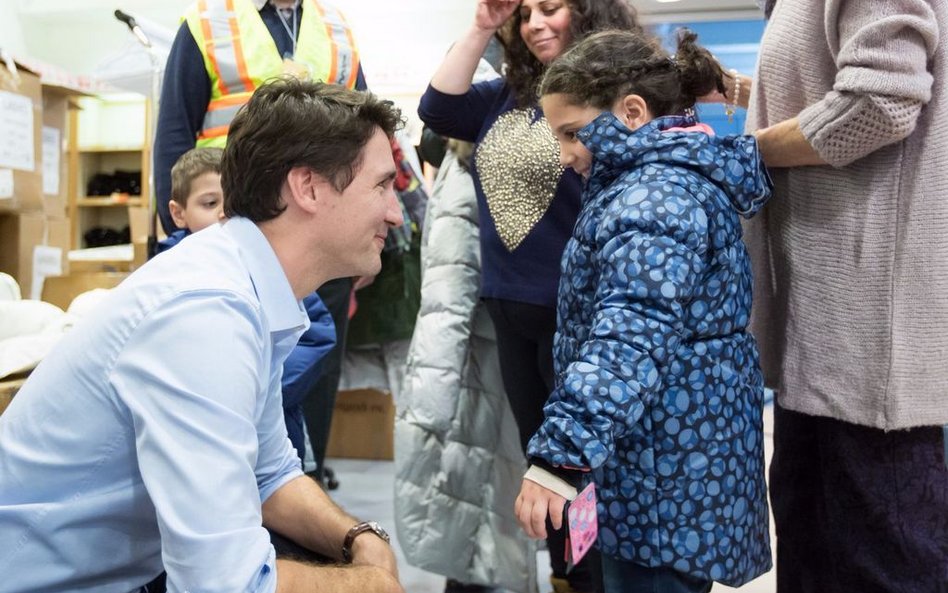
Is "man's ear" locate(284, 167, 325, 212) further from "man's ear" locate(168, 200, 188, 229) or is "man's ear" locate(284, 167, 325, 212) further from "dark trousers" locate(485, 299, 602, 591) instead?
"man's ear" locate(168, 200, 188, 229)

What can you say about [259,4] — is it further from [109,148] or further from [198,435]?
[109,148]

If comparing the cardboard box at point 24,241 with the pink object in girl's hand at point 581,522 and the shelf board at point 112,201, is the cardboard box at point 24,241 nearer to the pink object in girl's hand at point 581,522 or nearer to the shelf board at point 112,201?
the pink object in girl's hand at point 581,522

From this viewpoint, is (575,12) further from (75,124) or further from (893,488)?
(75,124)

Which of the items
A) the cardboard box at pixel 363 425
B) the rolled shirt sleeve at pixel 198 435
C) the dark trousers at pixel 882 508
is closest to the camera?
the rolled shirt sleeve at pixel 198 435

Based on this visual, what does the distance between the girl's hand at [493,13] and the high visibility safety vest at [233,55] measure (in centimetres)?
37

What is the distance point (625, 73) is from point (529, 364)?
715 millimetres

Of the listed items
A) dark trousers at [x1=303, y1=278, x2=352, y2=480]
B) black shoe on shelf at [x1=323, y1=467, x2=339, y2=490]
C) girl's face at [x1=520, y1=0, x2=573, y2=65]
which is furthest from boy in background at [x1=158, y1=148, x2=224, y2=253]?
black shoe on shelf at [x1=323, y1=467, x2=339, y2=490]

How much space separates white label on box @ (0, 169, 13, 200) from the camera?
2227 mm

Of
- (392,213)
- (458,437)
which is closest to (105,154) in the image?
(458,437)

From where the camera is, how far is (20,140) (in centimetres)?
227

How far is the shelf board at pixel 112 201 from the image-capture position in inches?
276

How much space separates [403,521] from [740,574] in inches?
39.9

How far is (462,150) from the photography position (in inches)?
87.4

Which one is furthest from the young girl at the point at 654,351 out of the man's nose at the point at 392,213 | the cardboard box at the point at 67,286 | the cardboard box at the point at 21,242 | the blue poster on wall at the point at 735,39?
the blue poster on wall at the point at 735,39
